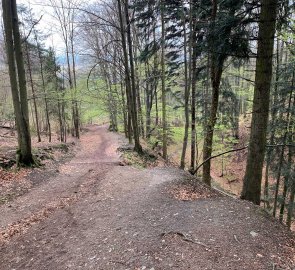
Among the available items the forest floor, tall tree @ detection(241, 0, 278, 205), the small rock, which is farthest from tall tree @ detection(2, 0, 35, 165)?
the small rock

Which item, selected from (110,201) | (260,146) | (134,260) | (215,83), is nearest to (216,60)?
(215,83)

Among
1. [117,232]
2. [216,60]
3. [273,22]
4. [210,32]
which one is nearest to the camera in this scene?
[117,232]

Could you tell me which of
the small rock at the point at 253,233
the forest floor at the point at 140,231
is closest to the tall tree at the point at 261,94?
the forest floor at the point at 140,231

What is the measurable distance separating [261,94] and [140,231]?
3.63 m

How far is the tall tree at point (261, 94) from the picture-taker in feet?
16.7

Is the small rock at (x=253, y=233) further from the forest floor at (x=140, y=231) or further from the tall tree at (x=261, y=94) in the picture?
the tall tree at (x=261, y=94)

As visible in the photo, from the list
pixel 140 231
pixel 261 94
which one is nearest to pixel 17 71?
pixel 140 231

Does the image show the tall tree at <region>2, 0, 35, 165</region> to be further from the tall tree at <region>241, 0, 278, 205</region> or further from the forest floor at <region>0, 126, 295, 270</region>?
the tall tree at <region>241, 0, 278, 205</region>

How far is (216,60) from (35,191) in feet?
20.9

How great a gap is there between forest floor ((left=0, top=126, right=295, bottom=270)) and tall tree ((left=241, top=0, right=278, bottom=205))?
0.64 meters

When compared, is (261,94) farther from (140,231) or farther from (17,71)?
(17,71)

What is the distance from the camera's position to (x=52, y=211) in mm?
6184

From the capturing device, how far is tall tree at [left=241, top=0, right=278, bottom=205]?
16.7 feet

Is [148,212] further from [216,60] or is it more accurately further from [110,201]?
[216,60]
